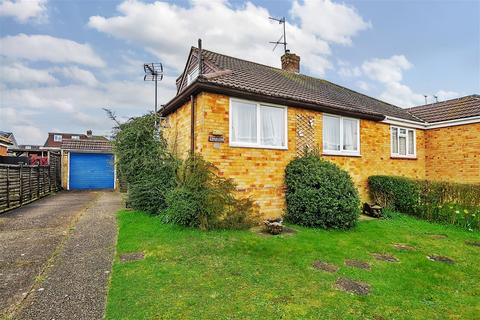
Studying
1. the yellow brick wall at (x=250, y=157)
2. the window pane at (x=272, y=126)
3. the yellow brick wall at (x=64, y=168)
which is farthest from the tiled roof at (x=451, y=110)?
the yellow brick wall at (x=64, y=168)

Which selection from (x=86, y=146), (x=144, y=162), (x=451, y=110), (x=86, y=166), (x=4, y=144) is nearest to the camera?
(x=144, y=162)

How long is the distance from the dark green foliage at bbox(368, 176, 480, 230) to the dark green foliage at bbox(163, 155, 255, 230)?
5.78 metres

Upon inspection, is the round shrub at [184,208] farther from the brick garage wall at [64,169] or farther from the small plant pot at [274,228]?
the brick garage wall at [64,169]

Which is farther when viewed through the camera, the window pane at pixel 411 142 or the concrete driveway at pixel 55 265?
the window pane at pixel 411 142

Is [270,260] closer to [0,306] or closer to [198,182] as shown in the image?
[198,182]

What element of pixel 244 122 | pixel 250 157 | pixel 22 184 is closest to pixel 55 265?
pixel 250 157

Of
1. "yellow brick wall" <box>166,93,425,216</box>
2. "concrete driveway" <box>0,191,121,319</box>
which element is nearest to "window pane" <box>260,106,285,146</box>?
"yellow brick wall" <box>166,93,425,216</box>

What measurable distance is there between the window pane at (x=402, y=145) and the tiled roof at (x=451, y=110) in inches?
80.3

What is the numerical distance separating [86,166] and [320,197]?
16.6 meters

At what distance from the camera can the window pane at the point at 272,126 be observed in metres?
8.01

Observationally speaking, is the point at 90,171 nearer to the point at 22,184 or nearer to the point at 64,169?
the point at 64,169

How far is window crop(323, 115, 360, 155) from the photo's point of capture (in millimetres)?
9453

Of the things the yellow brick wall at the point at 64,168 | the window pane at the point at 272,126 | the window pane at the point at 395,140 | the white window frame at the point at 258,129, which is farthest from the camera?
the yellow brick wall at the point at 64,168

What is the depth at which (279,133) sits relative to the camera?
8.27m
